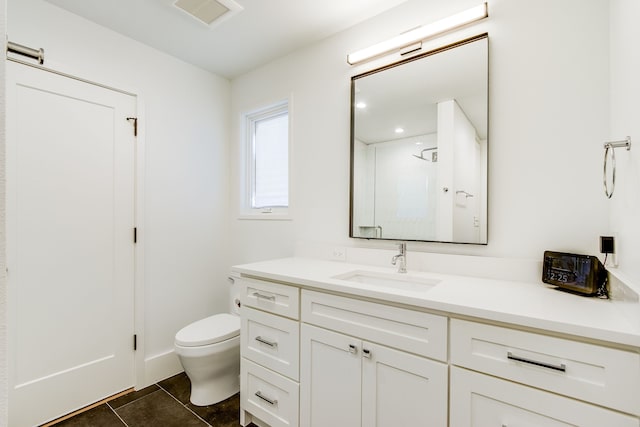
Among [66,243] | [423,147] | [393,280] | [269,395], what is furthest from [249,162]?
[269,395]

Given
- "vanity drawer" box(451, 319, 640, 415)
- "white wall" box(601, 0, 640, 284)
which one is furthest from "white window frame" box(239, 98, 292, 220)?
"white wall" box(601, 0, 640, 284)

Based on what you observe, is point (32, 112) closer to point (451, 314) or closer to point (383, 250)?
point (383, 250)

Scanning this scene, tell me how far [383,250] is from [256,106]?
165 cm

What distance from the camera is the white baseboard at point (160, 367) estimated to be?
227 centimetres

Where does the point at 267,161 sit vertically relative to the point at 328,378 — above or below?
above

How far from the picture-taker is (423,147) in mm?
1767

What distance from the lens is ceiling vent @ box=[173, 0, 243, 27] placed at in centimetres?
181

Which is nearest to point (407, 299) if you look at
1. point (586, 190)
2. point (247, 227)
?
point (586, 190)

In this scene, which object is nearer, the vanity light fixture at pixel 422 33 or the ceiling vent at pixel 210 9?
the vanity light fixture at pixel 422 33

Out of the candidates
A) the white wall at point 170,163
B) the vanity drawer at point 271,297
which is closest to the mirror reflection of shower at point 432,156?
the vanity drawer at point 271,297

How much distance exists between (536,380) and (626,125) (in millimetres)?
926

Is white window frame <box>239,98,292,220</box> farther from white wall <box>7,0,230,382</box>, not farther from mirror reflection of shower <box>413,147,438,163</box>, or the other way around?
mirror reflection of shower <box>413,147,438,163</box>

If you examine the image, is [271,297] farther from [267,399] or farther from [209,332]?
[209,332]

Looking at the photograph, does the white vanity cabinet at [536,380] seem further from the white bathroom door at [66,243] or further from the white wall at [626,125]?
the white bathroom door at [66,243]
